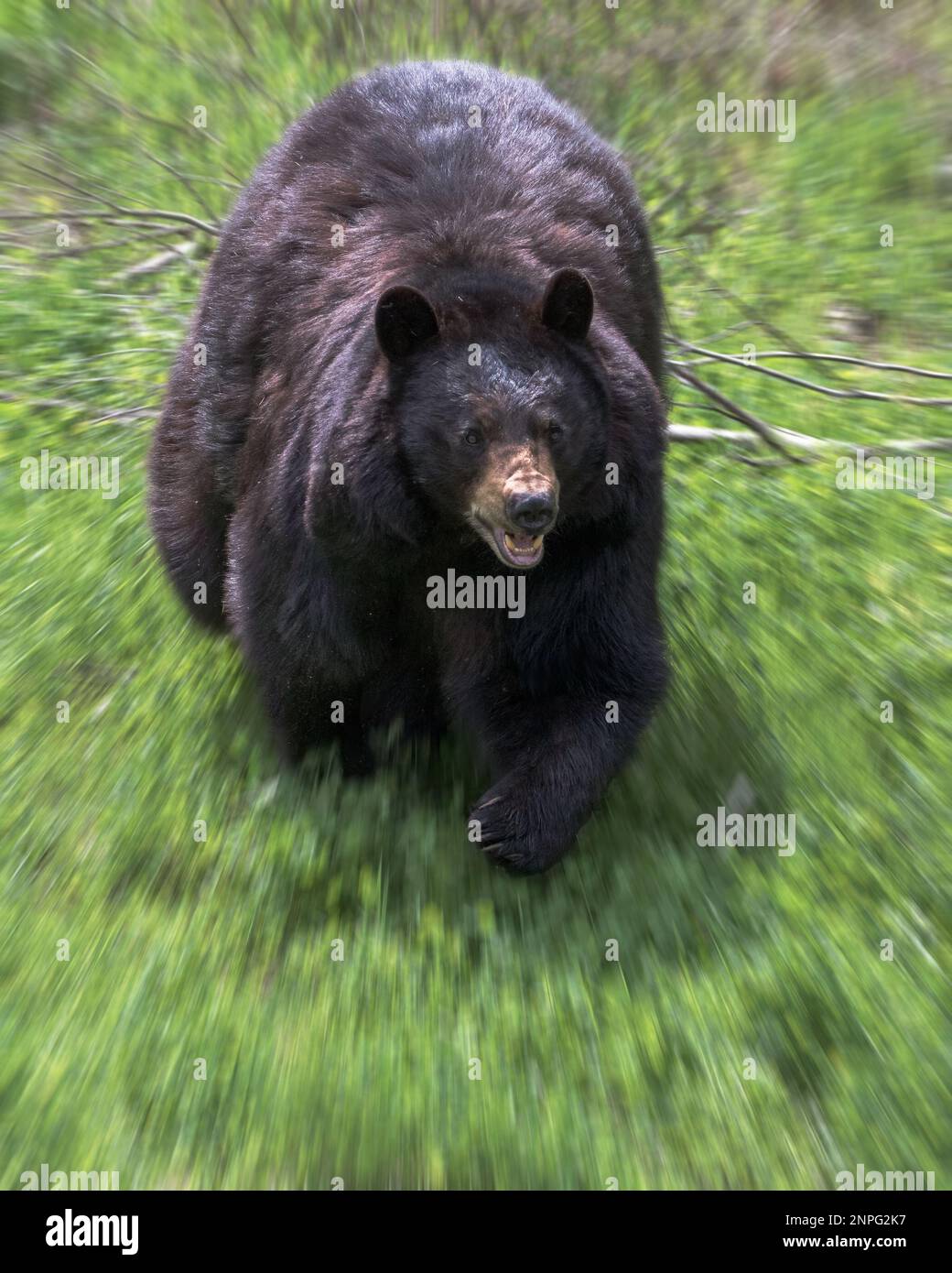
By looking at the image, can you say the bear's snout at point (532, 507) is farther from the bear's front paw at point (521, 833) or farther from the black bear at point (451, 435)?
the bear's front paw at point (521, 833)

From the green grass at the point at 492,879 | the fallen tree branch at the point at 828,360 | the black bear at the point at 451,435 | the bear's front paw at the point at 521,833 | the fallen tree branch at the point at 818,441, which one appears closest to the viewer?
the green grass at the point at 492,879

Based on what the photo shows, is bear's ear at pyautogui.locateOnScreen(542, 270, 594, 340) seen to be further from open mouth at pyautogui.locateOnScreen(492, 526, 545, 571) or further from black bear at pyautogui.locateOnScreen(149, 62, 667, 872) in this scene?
open mouth at pyautogui.locateOnScreen(492, 526, 545, 571)

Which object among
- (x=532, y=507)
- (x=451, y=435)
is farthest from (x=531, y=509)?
(x=451, y=435)

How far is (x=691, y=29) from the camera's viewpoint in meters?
9.70

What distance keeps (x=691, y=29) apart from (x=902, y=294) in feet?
8.93

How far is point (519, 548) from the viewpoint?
4215 mm

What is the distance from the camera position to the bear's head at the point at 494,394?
4.19 meters

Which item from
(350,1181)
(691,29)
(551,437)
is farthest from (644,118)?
(350,1181)

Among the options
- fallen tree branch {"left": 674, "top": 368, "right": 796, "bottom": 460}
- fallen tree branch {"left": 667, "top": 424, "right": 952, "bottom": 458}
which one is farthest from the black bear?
fallen tree branch {"left": 667, "top": 424, "right": 952, "bottom": 458}

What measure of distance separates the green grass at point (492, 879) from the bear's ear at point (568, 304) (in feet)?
5.31

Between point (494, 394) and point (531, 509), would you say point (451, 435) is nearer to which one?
point (494, 394)

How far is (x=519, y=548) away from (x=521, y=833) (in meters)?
0.91

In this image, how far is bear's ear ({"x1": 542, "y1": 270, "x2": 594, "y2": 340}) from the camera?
416 cm

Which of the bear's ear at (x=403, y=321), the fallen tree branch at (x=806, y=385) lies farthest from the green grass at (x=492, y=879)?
the bear's ear at (x=403, y=321)
